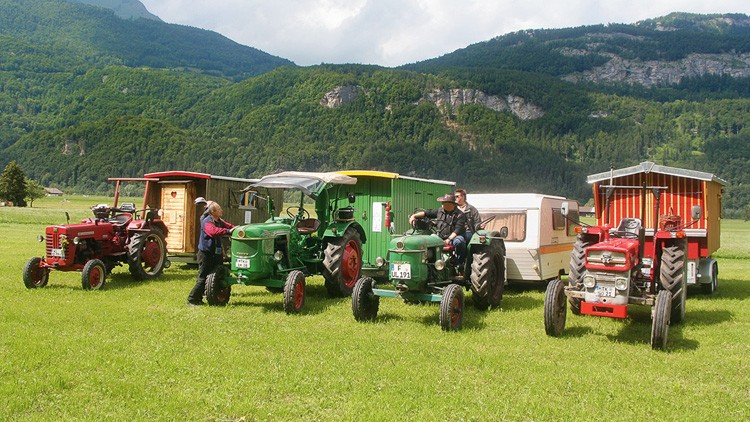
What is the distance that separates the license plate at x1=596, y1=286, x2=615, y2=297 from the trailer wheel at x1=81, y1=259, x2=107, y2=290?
8946 mm

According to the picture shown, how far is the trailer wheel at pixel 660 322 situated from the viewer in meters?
7.32

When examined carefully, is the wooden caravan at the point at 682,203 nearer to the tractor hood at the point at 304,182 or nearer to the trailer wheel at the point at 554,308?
the trailer wheel at the point at 554,308

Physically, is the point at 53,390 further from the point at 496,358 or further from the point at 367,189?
the point at 367,189

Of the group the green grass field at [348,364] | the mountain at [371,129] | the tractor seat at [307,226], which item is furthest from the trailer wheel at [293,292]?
the mountain at [371,129]

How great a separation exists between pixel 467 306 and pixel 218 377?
5.27 m

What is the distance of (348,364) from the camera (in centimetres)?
656

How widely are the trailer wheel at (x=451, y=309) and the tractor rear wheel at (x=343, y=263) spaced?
2827 mm

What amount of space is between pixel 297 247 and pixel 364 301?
2294 mm

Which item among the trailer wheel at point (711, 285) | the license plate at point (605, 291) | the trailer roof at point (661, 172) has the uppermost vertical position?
the trailer roof at point (661, 172)

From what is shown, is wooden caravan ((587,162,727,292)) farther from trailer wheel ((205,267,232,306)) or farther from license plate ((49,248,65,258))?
license plate ((49,248,65,258))

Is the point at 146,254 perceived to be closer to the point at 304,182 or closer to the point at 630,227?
the point at 304,182

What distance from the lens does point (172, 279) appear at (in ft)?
44.5

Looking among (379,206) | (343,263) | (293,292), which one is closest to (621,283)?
(293,292)

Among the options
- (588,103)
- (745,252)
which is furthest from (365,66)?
(745,252)
